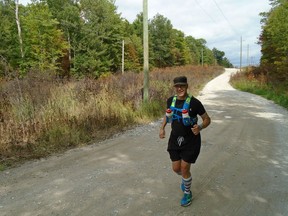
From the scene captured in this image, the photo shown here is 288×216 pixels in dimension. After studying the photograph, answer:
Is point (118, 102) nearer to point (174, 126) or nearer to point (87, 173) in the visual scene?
point (87, 173)

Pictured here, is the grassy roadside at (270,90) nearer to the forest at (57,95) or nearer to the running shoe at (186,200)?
the forest at (57,95)

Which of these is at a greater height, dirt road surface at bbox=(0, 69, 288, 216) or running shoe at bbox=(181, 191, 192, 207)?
running shoe at bbox=(181, 191, 192, 207)

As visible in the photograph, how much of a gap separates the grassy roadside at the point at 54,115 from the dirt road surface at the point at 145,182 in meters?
0.54

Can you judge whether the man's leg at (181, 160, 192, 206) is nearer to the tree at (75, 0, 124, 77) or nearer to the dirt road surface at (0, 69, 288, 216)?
the dirt road surface at (0, 69, 288, 216)

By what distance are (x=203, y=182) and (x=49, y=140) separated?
147 inches

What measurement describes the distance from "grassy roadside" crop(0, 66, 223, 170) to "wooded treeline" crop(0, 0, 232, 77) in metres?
19.8

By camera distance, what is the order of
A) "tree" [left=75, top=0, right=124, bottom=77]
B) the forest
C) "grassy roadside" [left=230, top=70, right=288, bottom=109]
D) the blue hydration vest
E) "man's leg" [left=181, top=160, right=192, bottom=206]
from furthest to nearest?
1. "tree" [left=75, top=0, right=124, bottom=77]
2. "grassy roadside" [left=230, top=70, right=288, bottom=109]
3. the forest
4. "man's leg" [left=181, top=160, right=192, bottom=206]
5. the blue hydration vest

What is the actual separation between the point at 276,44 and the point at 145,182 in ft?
68.3

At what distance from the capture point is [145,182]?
463 centimetres

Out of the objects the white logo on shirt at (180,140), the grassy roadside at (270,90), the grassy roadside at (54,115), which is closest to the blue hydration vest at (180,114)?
the white logo on shirt at (180,140)

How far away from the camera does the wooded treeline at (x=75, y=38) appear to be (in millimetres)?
34375

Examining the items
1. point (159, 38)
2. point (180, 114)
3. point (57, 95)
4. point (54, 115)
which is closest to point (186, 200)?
point (180, 114)

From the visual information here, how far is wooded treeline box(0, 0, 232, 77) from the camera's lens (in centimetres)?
3438

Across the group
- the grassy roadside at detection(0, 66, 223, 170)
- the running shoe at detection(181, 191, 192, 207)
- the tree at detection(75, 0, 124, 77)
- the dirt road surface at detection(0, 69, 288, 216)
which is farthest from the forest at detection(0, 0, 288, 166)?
the tree at detection(75, 0, 124, 77)
